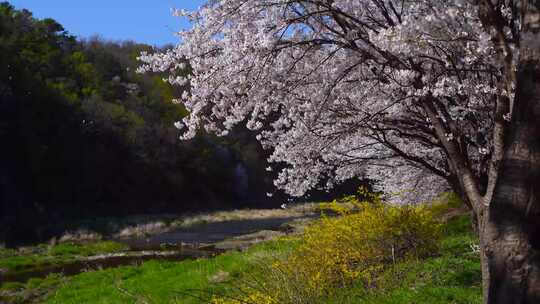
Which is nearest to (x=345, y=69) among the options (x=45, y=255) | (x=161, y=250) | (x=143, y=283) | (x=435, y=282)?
(x=435, y=282)

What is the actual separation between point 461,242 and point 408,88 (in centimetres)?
640

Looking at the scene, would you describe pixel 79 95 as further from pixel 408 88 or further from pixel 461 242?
pixel 408 88

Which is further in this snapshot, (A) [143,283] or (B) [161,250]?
(B) [161,250]

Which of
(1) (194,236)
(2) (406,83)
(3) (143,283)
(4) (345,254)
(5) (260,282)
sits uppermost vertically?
(2) (406,83)

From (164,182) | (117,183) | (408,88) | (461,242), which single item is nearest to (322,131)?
(408,88)

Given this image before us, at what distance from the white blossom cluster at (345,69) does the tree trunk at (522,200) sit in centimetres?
92

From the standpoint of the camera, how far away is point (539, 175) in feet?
13.8

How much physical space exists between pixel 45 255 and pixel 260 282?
18.2m

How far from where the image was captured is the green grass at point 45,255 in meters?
20.9

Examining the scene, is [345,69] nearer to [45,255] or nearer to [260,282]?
[260,282]

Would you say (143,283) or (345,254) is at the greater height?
(345,254)

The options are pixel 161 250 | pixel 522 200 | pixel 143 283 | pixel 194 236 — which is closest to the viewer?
pixel 522 200

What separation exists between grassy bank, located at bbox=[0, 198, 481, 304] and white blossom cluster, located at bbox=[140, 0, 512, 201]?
1444 mm

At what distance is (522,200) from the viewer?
4168 mm
